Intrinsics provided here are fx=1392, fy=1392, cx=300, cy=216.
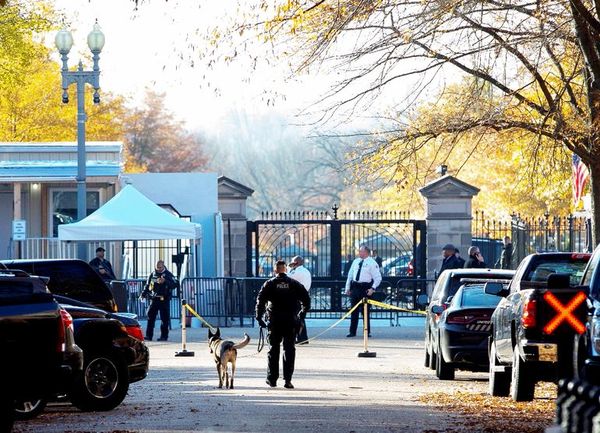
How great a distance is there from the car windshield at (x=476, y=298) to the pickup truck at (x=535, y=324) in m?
1.96

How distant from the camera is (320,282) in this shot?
33.5m

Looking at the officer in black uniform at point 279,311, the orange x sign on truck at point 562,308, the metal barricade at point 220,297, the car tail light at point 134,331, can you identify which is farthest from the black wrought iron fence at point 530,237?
the orange x sign on truck at point 562,308

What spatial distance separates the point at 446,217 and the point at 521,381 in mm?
20322

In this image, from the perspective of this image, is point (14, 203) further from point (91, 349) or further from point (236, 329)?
point (91, 349)

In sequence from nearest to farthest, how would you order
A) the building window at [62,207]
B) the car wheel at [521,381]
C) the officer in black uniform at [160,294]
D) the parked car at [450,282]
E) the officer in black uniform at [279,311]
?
the car wheel at [521,381] → the officer in black uniform at [279,311] → the parked car at [450,282] → the officer in black uniform at [160,294] → the building window at [62,207]

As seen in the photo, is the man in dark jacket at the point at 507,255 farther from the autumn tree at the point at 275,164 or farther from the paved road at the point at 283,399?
the autumn tree at the point at 275,164

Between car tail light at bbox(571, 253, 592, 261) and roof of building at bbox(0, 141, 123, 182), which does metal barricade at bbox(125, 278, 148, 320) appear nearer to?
roof of building at bbox(0, 141, 123, 182)

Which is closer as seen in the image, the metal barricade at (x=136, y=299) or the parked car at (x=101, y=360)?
the parked car at (x=101, y=360)

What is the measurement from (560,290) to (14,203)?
89.8 ft

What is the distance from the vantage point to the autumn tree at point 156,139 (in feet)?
275

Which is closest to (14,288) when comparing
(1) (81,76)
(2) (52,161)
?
(1) (81,76)

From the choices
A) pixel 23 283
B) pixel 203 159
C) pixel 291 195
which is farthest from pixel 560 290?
pixel 291 195

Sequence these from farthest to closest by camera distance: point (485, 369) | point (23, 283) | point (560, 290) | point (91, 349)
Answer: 1. point (485, 369)
2. point (91, 349)
3. point (23, 283)
4. point (560, 290)

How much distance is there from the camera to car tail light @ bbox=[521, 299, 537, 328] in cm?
1376
